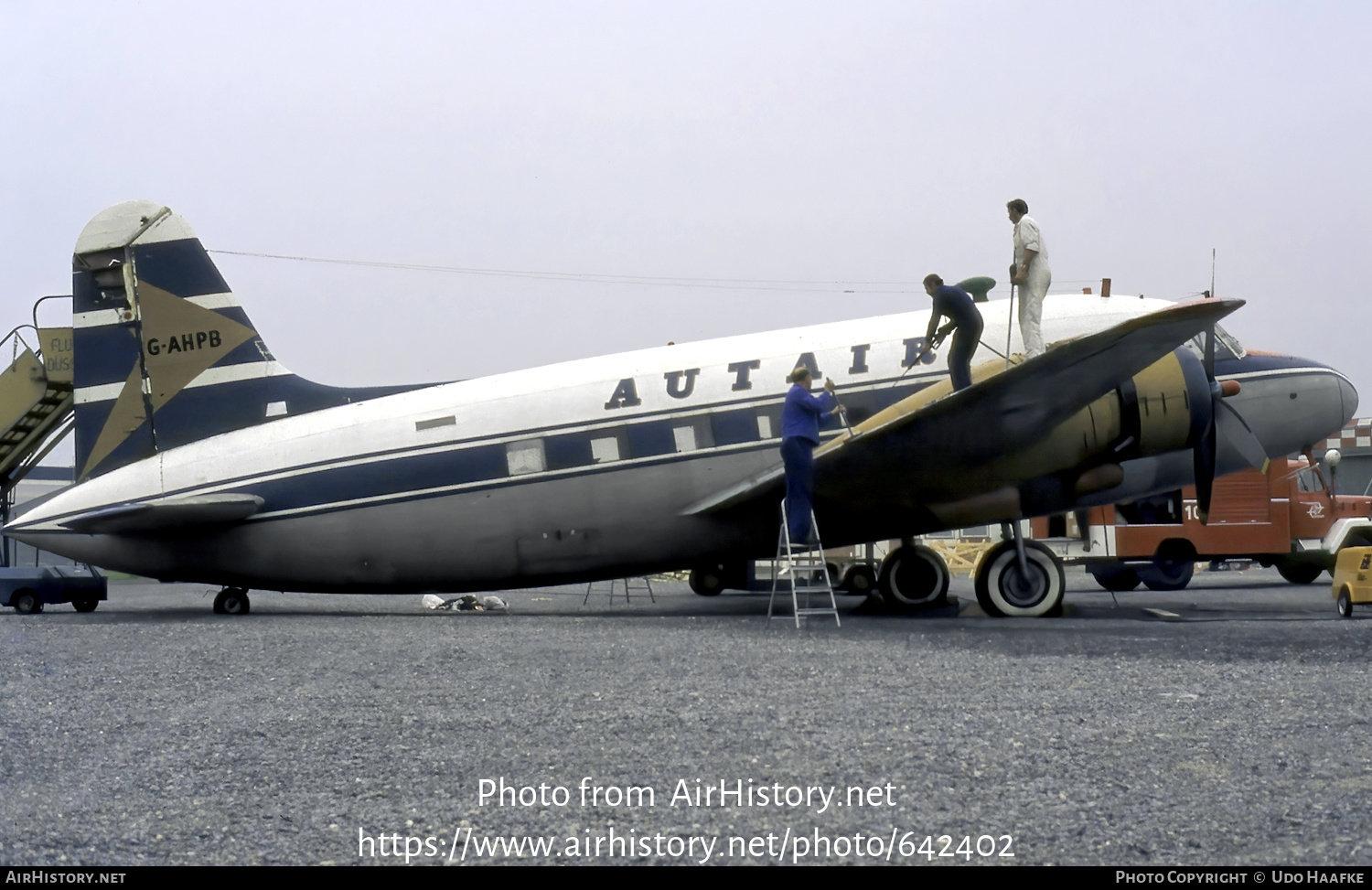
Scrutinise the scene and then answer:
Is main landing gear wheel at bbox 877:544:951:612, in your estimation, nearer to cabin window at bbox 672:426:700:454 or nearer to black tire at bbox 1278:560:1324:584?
cabin window at bbox 672:426:700:454

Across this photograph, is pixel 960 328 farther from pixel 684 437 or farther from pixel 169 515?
pixel 169 515

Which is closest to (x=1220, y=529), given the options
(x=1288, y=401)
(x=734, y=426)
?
(x=1288, y=401)

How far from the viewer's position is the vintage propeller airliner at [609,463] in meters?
10.7

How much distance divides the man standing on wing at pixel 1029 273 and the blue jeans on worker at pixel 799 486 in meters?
2.47

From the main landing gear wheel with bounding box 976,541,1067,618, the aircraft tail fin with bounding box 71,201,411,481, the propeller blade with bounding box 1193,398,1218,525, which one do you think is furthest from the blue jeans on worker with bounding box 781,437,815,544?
the aircraft tail fin with bounding box 71,201,411,481

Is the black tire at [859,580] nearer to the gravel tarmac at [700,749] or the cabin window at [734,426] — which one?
the cabin window at [734,426]

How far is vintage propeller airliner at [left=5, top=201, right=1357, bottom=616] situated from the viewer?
1073 cm

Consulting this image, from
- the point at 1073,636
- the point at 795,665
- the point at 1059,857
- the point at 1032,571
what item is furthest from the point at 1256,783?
the point at 1032,571

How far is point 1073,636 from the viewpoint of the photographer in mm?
8453

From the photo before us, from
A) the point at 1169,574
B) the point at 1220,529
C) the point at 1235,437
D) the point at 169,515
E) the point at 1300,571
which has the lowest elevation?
the point at 1300,571

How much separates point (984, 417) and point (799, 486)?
181 cm

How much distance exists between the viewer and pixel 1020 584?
11117 mm

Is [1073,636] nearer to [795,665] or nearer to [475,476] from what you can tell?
[795,665]

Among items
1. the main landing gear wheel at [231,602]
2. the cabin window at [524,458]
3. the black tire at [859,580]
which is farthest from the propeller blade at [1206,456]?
the main landing gear wheel at [231,602]
